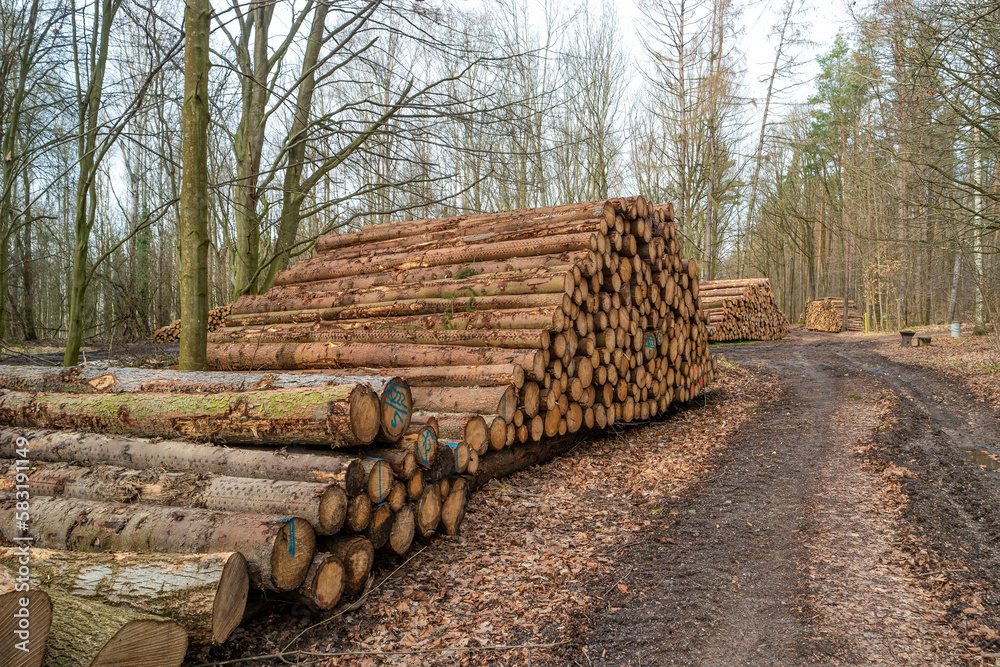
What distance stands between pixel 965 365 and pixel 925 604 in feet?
36.2

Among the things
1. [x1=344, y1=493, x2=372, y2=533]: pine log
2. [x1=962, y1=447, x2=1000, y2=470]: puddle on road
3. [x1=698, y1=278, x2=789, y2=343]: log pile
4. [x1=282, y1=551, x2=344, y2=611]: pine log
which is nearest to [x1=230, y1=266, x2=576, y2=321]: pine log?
[x1=344, y1=493, x2=372, y2=533]: pine log

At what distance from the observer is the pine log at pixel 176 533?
278 cm

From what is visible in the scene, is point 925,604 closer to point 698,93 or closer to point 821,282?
point 698,93

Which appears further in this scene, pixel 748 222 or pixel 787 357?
pixel 748 222

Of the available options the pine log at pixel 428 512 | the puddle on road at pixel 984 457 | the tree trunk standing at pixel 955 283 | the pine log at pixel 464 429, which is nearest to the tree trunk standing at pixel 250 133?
the pine log at pixel 464 429

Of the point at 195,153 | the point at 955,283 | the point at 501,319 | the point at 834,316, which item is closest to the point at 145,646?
the point at 501,319

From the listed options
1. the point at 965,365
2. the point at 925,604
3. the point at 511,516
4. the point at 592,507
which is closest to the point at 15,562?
the point at 511,516

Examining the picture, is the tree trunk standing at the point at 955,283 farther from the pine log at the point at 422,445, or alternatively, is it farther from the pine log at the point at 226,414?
the pine log at the point at 226,414

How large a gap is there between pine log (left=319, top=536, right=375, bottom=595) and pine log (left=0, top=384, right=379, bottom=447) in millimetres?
597

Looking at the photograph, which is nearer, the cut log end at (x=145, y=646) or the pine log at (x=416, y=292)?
the cut log end at (x=145, y=646)

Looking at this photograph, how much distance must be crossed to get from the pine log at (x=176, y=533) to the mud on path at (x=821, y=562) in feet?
5.06

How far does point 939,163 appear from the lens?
1367 centimetres

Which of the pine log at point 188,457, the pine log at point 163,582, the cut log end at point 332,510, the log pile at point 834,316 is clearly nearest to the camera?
the pine log at point 163,582

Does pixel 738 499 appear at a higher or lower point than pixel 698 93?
lower
